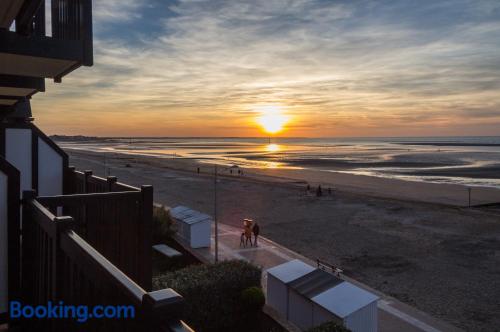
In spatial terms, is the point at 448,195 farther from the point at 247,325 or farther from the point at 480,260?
the point at 247,325

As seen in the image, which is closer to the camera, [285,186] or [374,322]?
[374,322]

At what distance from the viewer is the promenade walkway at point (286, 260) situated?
41.3ft

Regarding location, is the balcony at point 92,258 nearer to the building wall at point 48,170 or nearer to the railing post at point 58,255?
the railing post at point 58,255

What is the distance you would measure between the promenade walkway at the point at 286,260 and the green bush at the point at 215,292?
141 inches

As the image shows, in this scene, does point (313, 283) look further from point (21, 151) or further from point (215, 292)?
point (21, 151)

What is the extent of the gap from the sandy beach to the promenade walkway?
3.97 ft

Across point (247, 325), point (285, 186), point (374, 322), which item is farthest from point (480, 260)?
point (285, 186)

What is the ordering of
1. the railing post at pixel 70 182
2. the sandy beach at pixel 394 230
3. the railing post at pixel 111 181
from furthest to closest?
the sandy beach at pixel 394 230
the railing post at pixel 70 182
the railing post at pixel 111 181

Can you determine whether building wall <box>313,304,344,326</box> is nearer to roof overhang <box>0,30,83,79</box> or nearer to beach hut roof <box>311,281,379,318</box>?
beach hut roof <box>311,281,379,318</box>

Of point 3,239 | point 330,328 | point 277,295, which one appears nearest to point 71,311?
point 3,239

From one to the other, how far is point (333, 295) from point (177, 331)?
9842mm

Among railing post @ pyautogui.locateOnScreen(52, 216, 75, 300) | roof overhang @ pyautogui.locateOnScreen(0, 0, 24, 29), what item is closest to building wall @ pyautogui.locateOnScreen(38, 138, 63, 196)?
roof overhang @ pyautogui.locateOnScreen(0, 0, 24, 29)

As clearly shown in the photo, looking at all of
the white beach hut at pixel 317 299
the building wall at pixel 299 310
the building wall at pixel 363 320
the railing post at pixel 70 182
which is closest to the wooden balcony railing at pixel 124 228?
the railing post at pixel 70 182

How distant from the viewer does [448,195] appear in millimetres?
44438
